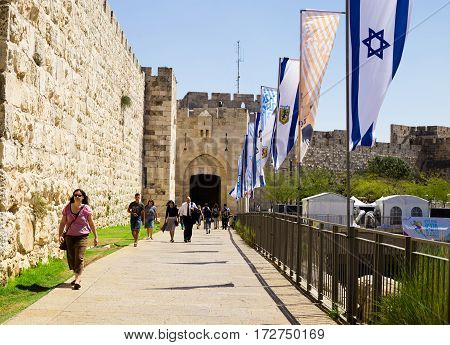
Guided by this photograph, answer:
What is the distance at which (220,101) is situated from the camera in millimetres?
48812

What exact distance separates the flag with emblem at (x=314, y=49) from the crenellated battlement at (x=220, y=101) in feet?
126

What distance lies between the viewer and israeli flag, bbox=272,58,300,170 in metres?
11.9

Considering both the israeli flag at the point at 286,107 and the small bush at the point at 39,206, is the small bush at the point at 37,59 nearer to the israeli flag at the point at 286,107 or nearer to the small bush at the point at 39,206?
the small bush at the point at 39,206

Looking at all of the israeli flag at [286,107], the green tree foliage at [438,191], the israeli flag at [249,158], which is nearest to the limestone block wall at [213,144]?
the israeli flag at [249,158]

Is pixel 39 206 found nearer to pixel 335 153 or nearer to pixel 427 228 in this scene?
pixel 427 228

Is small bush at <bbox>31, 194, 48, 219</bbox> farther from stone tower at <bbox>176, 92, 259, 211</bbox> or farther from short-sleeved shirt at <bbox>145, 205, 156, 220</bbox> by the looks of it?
stone tower at <bbox>176, 92, 259, 211</bbox>

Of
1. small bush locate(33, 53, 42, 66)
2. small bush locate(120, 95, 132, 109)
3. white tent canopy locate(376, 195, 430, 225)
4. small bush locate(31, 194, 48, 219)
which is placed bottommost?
white tent canopy locate(376, 195, 430, 225)

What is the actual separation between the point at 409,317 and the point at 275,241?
7069 mm

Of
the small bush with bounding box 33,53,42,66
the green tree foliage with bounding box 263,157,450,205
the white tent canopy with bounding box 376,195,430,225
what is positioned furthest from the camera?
the green tree foliage with bounding box 263,157,450,205

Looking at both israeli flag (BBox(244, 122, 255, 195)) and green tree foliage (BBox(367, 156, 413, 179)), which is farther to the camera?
green tree foliage (BBox(367, 156, 413, 179))

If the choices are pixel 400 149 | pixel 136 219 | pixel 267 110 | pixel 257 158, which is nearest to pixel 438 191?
pixel 400 149

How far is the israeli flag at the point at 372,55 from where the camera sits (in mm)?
5754

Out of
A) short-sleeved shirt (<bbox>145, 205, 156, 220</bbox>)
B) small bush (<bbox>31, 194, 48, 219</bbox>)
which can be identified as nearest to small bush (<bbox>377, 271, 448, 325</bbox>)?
small bush (<bbox>31, 194, 48, 219</bbox>)

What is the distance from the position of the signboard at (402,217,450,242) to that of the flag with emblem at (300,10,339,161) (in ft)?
46.3
